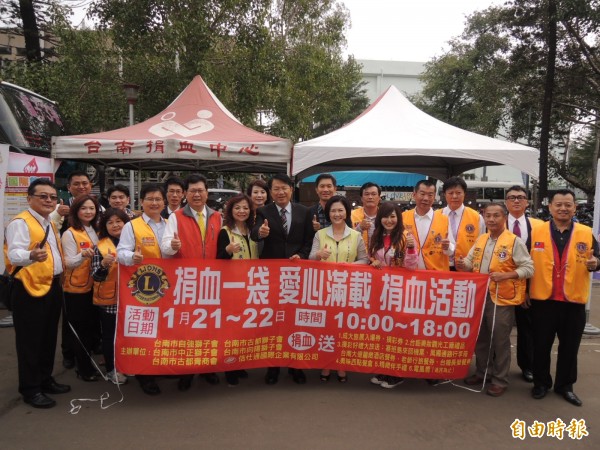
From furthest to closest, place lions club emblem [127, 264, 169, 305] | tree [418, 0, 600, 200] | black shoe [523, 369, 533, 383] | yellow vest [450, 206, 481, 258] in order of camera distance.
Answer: tree [418, 0, 600, 200] → yellow vest [450, 206, 481, 258] → black shoe [523, 369, 533, 383] → lions club emblem [127, 264, 169, 305]

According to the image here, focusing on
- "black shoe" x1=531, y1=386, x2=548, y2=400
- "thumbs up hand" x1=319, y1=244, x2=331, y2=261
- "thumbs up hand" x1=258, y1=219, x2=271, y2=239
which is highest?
"thumbs up hand" x1=258, y1=219, x2=271, y2=239

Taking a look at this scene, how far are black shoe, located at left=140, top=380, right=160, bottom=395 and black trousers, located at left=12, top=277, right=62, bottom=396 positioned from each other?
2.49 feet

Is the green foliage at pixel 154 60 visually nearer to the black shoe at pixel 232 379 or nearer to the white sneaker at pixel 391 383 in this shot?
the black shoe at pixel 232 379

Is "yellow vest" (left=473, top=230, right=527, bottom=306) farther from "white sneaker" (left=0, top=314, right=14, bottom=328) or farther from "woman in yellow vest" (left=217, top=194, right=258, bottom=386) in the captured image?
"white sneaker" (left=0, top=314, right=14, bottom=328)

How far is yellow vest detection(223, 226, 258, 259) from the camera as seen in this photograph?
12.0 feet

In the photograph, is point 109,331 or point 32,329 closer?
point 32,329

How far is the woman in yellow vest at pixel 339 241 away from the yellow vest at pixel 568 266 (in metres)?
1.40

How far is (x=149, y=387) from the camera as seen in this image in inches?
140

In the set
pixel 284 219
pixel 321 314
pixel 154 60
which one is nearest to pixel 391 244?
pixel 321 314

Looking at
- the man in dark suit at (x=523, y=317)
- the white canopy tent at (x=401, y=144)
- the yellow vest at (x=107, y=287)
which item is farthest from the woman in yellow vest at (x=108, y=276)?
the man in dark suit at (x=523, y=317)

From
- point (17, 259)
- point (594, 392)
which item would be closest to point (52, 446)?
point (17, 259)

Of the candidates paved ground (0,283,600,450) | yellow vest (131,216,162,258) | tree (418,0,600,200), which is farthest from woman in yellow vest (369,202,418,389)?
tree (418,0,600,200)

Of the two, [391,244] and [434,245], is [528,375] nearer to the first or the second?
[434,245]

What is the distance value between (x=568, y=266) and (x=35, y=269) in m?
4.13
